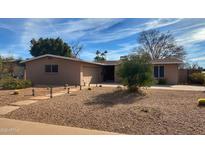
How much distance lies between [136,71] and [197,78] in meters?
12.8

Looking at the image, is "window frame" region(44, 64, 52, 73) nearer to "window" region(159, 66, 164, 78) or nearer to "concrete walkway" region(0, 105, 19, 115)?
"window" region(159, 66, 164, 78)

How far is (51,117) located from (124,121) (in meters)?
2.58

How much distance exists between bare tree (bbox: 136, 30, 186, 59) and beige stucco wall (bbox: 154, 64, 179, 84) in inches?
662

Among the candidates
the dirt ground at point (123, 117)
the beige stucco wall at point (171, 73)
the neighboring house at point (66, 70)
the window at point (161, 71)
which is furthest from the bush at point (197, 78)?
the dirt ground at point (123, 117)

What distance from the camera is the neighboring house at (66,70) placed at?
19.6m

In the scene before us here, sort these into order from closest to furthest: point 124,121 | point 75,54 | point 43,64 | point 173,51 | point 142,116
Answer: point 124,121 → point 142,116 → point 43,64 → point 173,51 → point 75,54

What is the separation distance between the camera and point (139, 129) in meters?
5.63

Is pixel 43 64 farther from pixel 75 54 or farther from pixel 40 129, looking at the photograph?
pixel 75 54

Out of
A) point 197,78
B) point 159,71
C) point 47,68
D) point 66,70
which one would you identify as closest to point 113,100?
point 66,70

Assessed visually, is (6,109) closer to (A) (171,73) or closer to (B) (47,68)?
(B) (47,68)

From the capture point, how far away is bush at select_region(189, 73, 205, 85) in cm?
2119

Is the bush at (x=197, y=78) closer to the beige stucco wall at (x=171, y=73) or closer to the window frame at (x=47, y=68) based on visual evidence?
the beige stucco wall at (x=171, y=73)

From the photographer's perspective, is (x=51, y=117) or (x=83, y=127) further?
(x=51, y=117)
